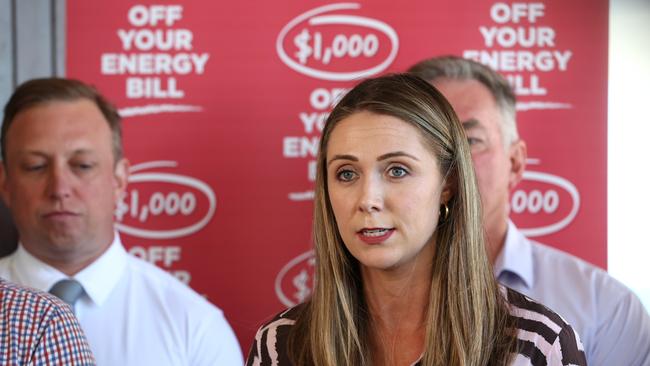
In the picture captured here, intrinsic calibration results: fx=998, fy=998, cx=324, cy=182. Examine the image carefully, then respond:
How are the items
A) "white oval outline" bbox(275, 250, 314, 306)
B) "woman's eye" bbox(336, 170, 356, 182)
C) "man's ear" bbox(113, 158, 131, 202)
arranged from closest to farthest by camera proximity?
"woman's eye" bbox(336, 170, 356, 182)
"man's ear" bbox(113, 158, 131, 202)
"white oval outline" bbox(275, 250, 314, 306)

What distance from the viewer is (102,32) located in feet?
10.3

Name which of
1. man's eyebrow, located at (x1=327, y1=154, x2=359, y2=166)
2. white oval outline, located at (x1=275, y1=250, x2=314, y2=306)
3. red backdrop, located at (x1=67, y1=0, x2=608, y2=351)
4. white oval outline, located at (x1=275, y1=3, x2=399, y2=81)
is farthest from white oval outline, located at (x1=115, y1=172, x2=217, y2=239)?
man's eyebrow, located at (x1=327, y1=154, x2=359, y2=166)

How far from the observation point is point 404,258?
202 cm

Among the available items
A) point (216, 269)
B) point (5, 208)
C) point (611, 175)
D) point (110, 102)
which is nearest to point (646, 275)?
point (611, 175)

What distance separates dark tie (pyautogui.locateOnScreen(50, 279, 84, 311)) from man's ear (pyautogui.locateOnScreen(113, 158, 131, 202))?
28 centimetres

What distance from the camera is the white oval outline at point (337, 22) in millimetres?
3096

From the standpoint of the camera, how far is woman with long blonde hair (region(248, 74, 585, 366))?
78.2 inches

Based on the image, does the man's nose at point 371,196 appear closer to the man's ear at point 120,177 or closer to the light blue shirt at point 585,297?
the light blue shirt at point 585,297

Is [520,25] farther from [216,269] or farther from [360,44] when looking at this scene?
[216,269]

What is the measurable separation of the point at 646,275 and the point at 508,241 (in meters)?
0.47

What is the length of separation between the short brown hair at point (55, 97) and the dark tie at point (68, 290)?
39 cm

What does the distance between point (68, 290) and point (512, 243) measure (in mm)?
1305

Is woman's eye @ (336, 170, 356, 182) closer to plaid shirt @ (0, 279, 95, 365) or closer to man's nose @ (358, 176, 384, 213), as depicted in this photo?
man's nose @ (358, 176, 384, 213)

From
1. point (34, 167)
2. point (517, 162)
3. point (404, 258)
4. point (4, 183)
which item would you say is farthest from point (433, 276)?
point (4, 183)
